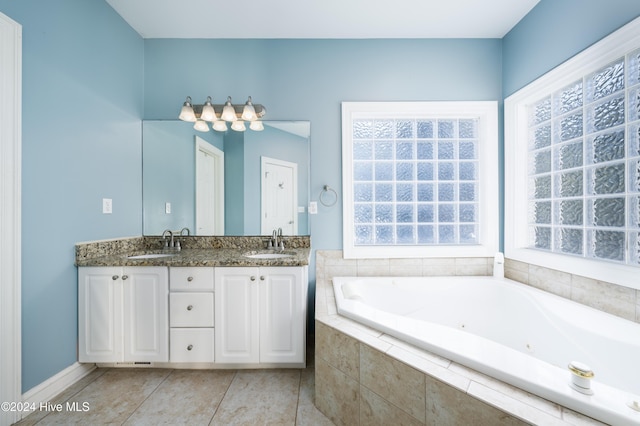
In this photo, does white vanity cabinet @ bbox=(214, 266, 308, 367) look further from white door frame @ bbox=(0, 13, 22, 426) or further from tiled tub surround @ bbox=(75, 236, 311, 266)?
white door frame @ bbox=(0, 13, 22, 426)

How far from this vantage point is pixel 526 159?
6.83ft

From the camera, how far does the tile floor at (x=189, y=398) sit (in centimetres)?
138

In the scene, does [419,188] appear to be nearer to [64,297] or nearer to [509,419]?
[509,419]

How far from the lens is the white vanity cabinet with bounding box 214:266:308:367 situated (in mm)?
1720

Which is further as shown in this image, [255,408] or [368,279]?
[368,279]

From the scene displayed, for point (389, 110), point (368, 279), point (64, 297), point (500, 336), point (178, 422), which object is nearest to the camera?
point (178, 422)

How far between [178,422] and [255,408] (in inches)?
15.3

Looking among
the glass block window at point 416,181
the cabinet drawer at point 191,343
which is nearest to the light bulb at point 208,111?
the glass block window at point 416,181

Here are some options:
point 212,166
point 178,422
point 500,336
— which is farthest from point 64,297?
point 500,336

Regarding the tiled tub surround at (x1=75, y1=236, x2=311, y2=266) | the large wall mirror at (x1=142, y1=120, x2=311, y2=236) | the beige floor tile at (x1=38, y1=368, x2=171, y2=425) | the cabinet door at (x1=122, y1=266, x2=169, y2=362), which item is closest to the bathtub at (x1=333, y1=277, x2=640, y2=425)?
the tiled tub surround at (x1=75, y1=236, x2=311, y2=266)

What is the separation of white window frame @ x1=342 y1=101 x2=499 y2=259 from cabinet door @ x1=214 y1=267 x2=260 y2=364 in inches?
34.8

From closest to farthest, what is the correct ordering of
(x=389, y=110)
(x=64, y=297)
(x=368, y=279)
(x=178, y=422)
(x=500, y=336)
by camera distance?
(x=178, y=422)
(x=64, y=297)
(x=500, y=336)
(x=368, y=279)
(x=389, y=110)

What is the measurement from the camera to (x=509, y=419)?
2.51ft

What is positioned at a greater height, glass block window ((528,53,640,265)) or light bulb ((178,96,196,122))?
light bulb ((178,96,196,122))
